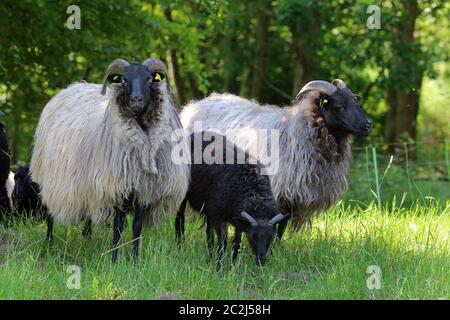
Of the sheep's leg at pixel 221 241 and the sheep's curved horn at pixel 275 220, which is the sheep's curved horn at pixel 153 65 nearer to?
the sheep's leg at pixel 221 241

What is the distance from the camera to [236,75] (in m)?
17.8

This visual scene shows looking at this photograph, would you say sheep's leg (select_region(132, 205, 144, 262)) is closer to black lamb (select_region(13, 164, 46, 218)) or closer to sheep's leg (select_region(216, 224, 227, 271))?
sheep's leg (select_region(216, 224, 227, 271))

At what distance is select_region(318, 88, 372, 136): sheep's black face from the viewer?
7.62 meters

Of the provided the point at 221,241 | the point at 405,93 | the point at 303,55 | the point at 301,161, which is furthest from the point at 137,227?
the point at 405,93

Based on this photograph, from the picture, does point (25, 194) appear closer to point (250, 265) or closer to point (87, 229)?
point (87, 229)

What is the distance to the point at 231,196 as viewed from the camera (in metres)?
7.10

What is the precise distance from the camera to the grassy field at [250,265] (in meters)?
6.10

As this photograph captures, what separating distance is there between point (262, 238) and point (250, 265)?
30 centimetres

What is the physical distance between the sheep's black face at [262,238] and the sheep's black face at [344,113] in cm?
146

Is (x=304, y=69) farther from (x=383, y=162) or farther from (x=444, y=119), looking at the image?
(x=444, y=119)

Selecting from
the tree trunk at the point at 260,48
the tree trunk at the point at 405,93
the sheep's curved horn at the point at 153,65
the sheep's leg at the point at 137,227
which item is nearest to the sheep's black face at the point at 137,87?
the sheep's curved horn at the point at 153,65
